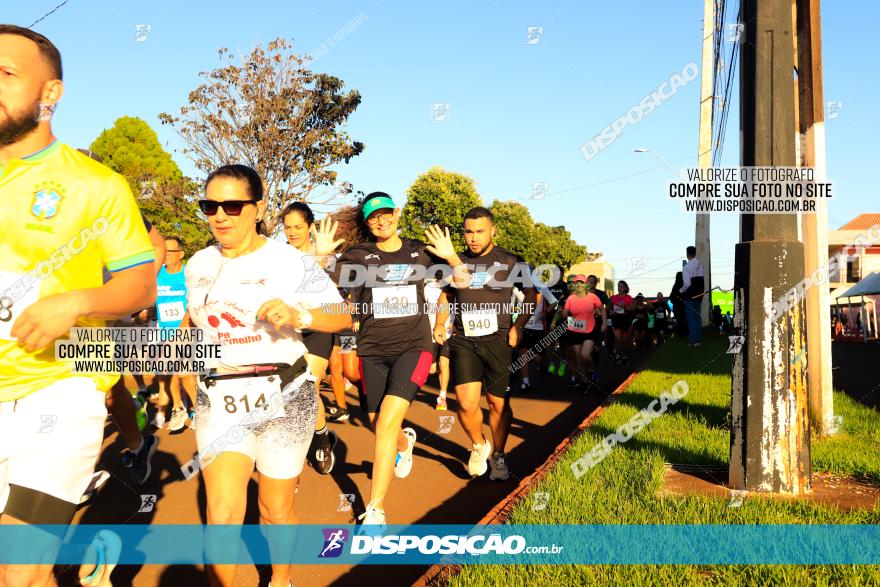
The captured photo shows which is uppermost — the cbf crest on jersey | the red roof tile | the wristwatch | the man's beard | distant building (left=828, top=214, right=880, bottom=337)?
the red roof tile

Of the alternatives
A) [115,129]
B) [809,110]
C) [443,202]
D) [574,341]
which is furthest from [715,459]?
[443,202]

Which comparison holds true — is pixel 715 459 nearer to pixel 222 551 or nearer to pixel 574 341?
pixel 222 551

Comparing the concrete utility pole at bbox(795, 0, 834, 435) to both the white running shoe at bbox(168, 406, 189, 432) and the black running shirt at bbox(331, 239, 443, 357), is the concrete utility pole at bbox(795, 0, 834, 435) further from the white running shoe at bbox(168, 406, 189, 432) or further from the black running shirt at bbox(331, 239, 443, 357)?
the white running shoe at bbox(168, 406, 189, 432)

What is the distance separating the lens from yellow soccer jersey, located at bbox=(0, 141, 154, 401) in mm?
2760

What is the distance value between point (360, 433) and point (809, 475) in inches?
218

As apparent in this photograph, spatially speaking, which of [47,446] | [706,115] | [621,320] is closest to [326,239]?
[47,446]

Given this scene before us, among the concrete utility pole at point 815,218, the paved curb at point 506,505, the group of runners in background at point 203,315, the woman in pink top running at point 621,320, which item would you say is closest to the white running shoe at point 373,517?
the group of runners in background at point 203,315

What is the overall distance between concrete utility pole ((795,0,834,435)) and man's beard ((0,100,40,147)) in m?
6.86

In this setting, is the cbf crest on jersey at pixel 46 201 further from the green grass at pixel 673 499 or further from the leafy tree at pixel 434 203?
the leafy tree at pixel 434 203

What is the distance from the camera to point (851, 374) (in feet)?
49.3

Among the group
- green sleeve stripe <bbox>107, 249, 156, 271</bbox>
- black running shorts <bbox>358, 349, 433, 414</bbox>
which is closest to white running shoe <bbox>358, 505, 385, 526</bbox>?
black running shorts <bbox>358, 349, 433, 414</bbox>

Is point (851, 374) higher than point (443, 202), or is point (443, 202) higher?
point (443, 202)

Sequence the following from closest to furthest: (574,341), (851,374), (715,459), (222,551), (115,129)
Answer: (222,551), (715,459), (574,341), (851,374), (115,129)

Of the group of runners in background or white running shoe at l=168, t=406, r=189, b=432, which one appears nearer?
the group of runners in background
